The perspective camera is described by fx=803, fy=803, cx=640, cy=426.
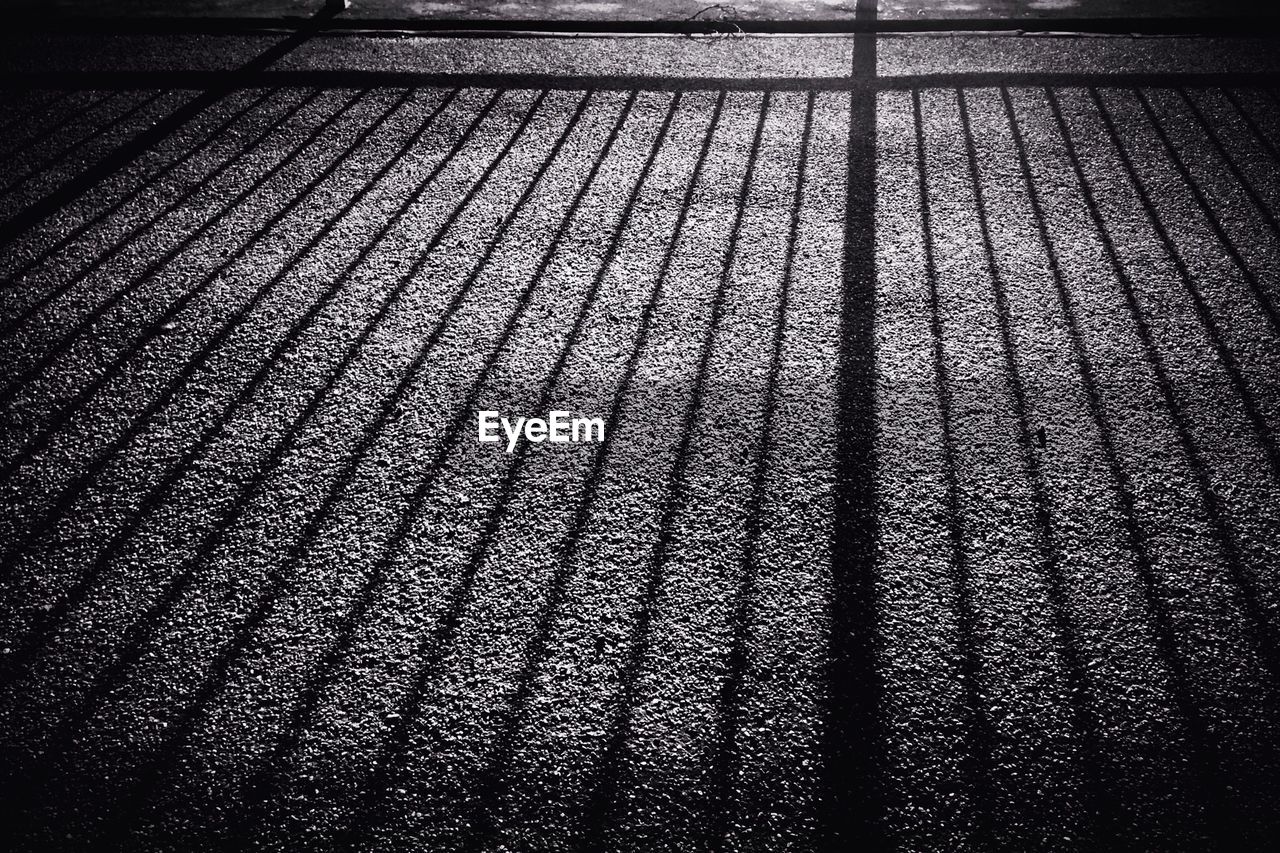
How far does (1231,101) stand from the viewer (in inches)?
205

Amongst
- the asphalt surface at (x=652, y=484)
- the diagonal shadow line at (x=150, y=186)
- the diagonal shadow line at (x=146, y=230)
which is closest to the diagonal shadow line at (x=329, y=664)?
the asphalt surface at (x=652, y=484)

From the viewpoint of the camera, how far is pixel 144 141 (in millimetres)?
5234

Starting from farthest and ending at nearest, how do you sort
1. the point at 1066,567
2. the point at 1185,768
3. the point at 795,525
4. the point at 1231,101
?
the point at 1231,101 < the point at 795,525 < the point at 1066,567 < the point at 1185,768

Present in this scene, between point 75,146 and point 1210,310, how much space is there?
6.52 meters

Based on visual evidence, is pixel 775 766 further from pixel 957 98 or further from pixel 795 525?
pixel 957 98

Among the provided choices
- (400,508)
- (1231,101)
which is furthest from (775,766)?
(1231,101)

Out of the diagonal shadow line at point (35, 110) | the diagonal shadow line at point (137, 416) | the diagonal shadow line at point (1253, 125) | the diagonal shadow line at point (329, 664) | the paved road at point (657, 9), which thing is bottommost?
the diagonal shadow line at point (329, 664)

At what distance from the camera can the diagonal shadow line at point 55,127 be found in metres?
5.12

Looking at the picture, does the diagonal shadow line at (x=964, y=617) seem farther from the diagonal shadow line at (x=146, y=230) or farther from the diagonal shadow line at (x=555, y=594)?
the diagonal shadow line at (x=146, y=230)

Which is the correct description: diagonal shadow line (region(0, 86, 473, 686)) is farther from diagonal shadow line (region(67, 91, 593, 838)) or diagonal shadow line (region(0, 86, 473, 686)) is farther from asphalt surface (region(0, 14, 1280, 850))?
diagonal shadow line (region(67, 91, 593, 838))

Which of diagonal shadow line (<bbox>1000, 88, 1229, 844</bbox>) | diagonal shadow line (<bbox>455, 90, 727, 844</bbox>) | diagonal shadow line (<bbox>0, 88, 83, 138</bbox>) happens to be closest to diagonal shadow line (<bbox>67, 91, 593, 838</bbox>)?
diagonal shadow line (<bbox>455, 90, 727, 844</bbox>)

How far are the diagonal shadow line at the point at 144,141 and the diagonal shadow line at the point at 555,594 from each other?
3.21 meters

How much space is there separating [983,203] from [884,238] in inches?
27.3

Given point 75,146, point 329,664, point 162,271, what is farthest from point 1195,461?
point 75,146
